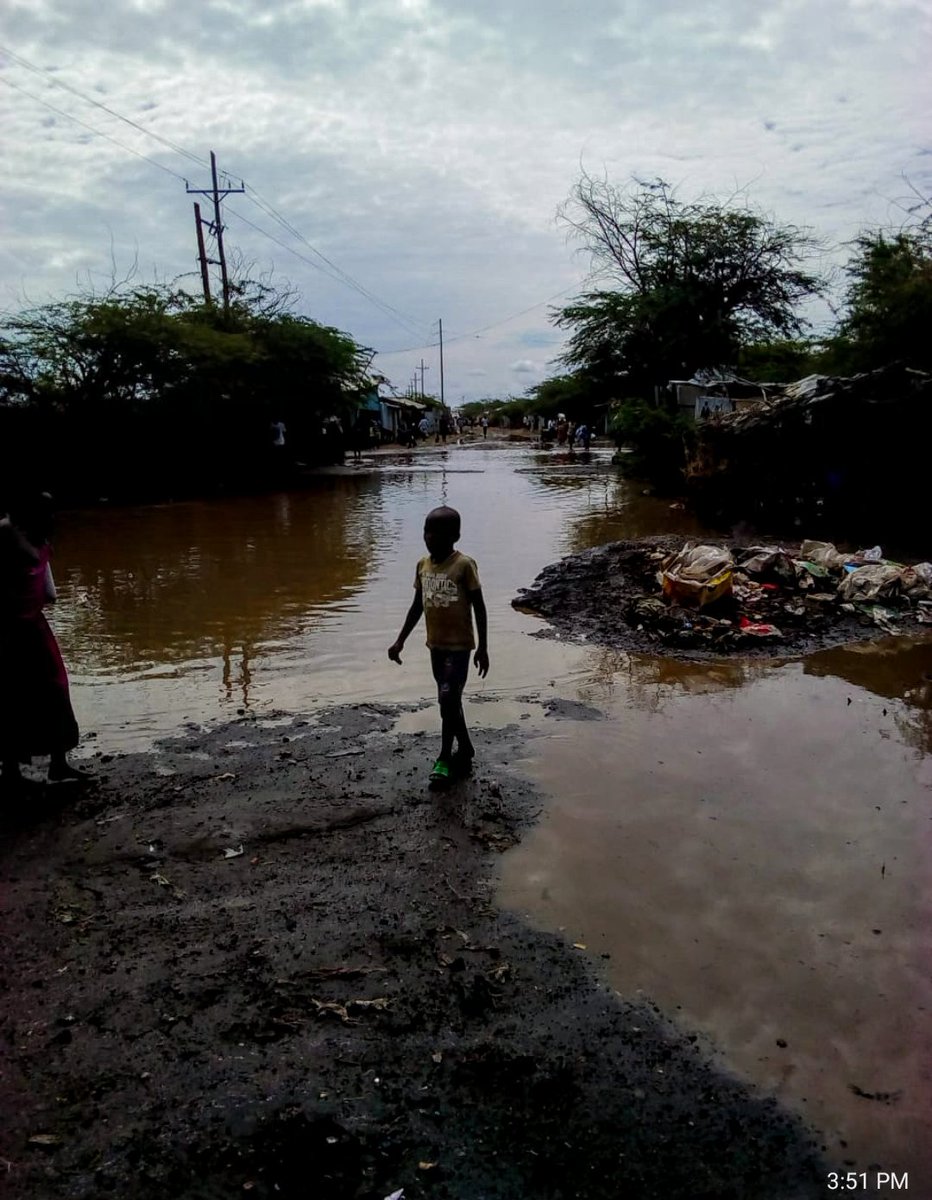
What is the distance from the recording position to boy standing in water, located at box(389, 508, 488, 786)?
4.51m

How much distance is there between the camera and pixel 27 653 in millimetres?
4418

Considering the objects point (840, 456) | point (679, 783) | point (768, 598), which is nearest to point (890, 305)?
point (840, 456)

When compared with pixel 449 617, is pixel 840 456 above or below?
above

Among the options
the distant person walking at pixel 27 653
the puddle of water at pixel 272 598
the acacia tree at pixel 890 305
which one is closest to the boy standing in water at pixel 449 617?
the puddle of water at pixel 272 598

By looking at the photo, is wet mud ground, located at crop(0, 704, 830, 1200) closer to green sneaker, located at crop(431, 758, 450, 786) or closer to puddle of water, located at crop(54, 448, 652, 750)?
green sneaker, located at crop(431, 758, 450, 786)

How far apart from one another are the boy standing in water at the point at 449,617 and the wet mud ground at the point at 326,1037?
559 mm

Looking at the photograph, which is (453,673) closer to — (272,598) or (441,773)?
(441,773)

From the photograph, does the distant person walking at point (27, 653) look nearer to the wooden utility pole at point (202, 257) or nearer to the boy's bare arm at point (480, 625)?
the boy's bare arm at point (480, 625)

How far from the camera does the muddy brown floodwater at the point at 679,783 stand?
9.07 feet

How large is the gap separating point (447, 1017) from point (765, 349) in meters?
35.9

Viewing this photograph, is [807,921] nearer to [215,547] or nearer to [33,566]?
[33,566]
